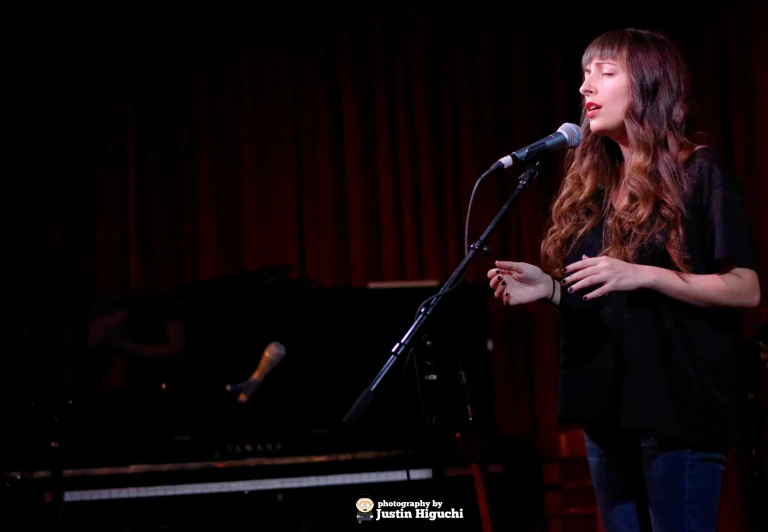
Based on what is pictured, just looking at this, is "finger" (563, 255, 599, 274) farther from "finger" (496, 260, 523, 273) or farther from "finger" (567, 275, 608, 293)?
"finger" (496, 260, 523, 273)

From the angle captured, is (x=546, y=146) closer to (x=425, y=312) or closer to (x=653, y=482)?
(x=425, y=312)

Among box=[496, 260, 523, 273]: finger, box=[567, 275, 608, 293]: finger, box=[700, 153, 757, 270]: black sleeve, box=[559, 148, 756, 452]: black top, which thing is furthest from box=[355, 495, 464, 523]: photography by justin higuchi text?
box=[700, 153, 757, 270]: black sleeve

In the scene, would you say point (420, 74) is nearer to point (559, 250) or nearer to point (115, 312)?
point (115, 312)

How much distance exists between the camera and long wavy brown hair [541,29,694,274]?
1.58 m

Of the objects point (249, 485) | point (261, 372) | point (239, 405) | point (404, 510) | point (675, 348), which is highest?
point (675, 348)

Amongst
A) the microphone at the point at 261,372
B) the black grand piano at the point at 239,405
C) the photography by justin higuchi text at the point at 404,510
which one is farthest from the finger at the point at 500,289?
the microphone at the point at 261,372

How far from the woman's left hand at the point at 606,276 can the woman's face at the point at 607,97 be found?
14.7 inches

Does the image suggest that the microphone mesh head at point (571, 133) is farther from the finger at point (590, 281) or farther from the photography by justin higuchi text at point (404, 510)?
the photography by justin higuchi text at point (404, 510)

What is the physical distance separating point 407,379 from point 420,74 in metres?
1.89

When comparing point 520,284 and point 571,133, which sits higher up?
point 571,133

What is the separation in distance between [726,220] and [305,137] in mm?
3019

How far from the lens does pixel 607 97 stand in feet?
5.65

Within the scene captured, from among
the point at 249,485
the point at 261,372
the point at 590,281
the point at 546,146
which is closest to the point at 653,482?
the point at 590,281

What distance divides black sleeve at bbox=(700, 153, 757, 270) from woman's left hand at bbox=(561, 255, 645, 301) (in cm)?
17
